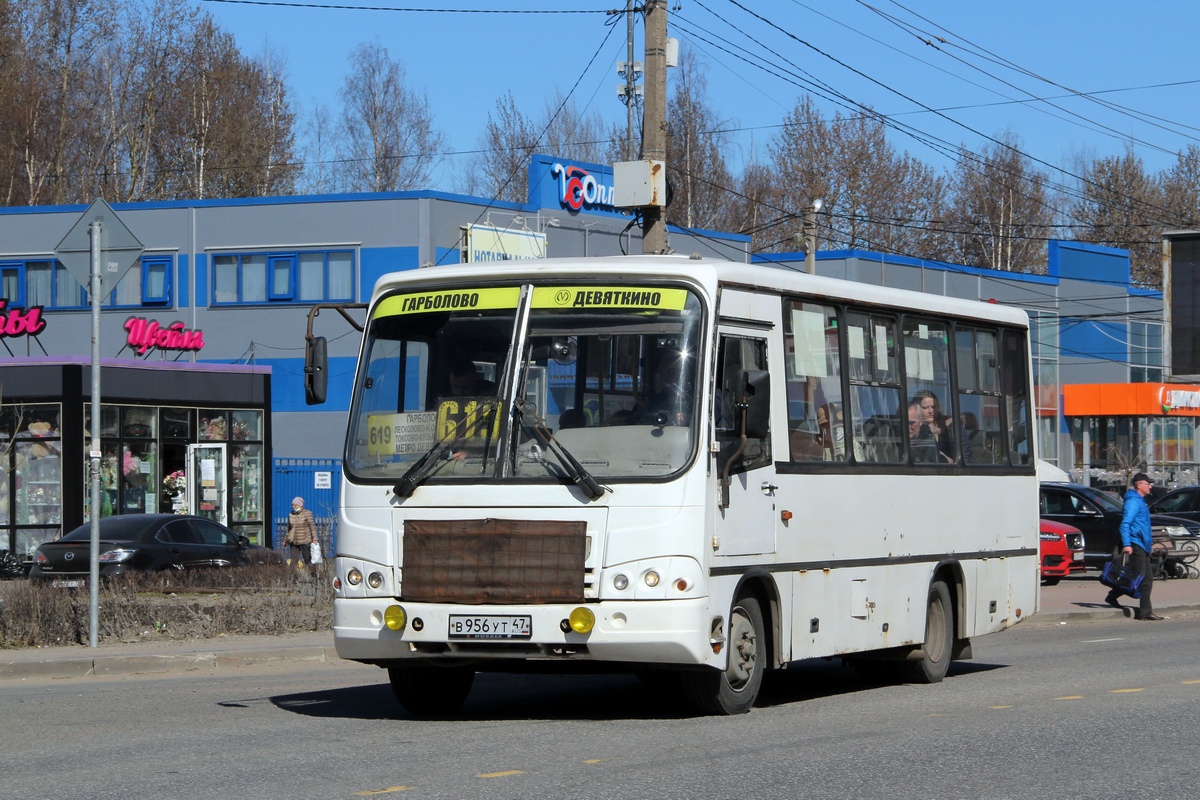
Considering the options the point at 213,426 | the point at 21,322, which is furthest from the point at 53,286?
the point at 213,426

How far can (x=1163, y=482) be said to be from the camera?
2291 inches

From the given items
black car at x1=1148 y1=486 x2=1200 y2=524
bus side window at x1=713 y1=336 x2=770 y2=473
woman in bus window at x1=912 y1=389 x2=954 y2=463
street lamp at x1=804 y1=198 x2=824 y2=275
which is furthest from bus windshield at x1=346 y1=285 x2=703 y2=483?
black car at x1=1148 y1=486 x2=1200 y2=524

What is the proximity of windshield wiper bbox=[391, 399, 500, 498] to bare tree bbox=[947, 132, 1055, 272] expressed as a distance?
69.8 m

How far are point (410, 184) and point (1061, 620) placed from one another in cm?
5263

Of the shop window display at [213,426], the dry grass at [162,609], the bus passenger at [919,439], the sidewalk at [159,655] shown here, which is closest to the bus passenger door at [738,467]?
the bus passenger at [919,439]

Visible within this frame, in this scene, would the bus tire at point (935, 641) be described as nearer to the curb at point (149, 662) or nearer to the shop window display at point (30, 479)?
the curb at point (149, 662)

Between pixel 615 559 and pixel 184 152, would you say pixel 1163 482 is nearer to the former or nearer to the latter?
pixel 184 152

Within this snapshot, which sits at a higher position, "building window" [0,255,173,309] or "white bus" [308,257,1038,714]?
"building window" [0,255,173,309]

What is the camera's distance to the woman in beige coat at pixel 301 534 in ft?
94.4

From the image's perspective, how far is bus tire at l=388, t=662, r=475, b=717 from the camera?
10805 mm

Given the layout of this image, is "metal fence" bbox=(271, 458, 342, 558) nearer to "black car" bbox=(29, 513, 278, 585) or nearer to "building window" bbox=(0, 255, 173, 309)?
"building window" bbox=(0, 255, 173, 309)

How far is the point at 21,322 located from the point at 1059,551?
2445cm

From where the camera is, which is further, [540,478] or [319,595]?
[319,595]

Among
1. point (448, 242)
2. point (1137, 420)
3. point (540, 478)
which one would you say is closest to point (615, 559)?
point (540, 478)
